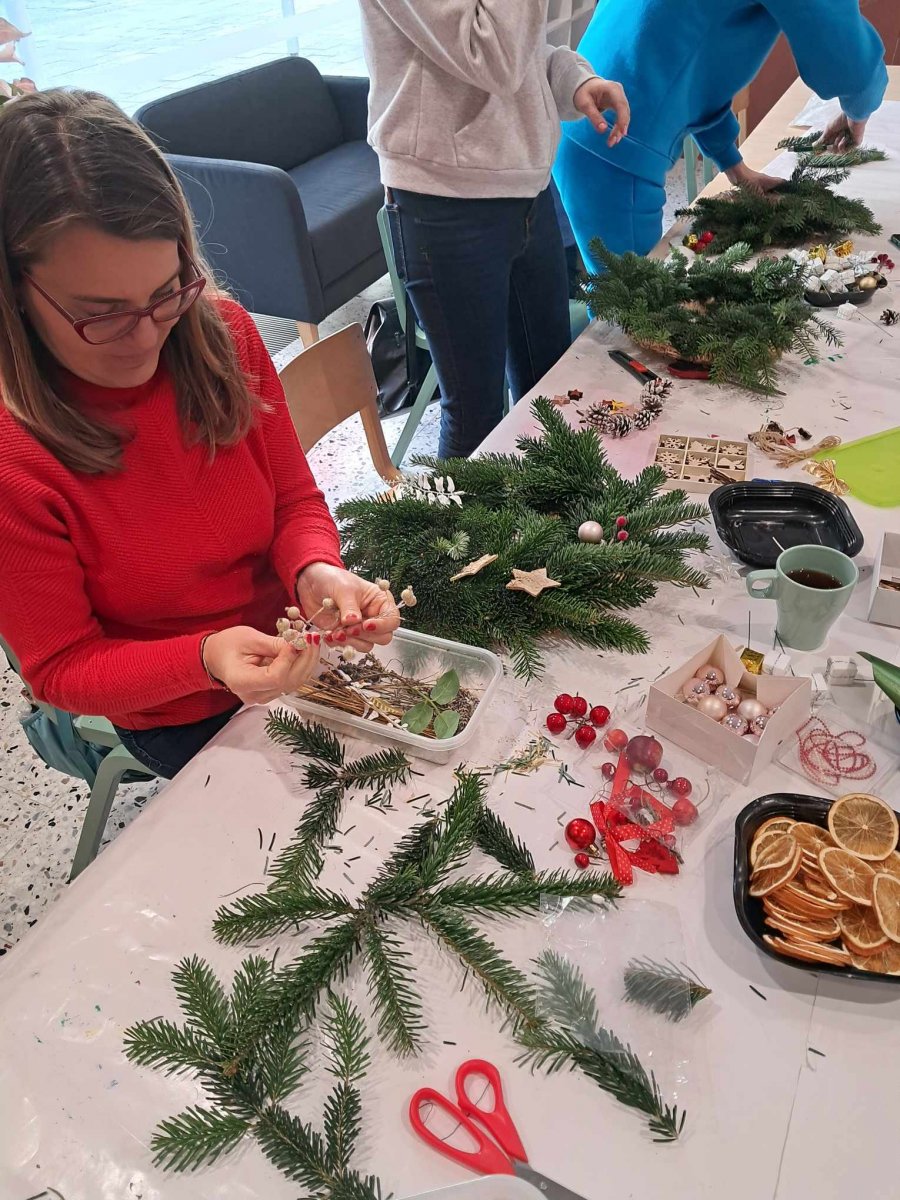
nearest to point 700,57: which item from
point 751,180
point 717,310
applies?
point 751,180

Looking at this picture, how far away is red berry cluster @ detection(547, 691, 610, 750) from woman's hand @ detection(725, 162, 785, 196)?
163cm

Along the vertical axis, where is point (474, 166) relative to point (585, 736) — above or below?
above

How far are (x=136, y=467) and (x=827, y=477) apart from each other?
0.96 meters

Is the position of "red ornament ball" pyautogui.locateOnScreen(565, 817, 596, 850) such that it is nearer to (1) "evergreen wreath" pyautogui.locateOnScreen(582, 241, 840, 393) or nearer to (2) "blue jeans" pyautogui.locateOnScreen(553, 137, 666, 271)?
(1) "evergreen wreath" pyautogui.locateOnScreen(582, 241, 840, 393)

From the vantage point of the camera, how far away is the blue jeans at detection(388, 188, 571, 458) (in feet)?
5.37

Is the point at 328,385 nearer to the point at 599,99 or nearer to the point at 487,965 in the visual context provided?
the point at 599,99

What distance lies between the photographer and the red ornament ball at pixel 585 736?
91 cm

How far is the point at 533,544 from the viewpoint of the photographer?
109 cm

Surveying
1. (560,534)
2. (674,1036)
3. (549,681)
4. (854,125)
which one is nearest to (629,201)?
(854,125)

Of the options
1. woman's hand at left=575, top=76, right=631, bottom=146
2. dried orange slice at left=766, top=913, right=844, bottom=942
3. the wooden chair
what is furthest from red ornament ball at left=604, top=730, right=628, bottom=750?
woman's hand at left=575, top=76, right=631, bottom=146

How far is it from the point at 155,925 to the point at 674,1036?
454 millimetres

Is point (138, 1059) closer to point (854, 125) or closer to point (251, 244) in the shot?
point (854, 125)

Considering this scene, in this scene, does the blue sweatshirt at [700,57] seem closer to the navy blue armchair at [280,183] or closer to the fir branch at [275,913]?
the navy blue armchair at [280,183]

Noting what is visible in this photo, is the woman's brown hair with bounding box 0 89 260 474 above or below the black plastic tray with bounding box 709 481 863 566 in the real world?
above
